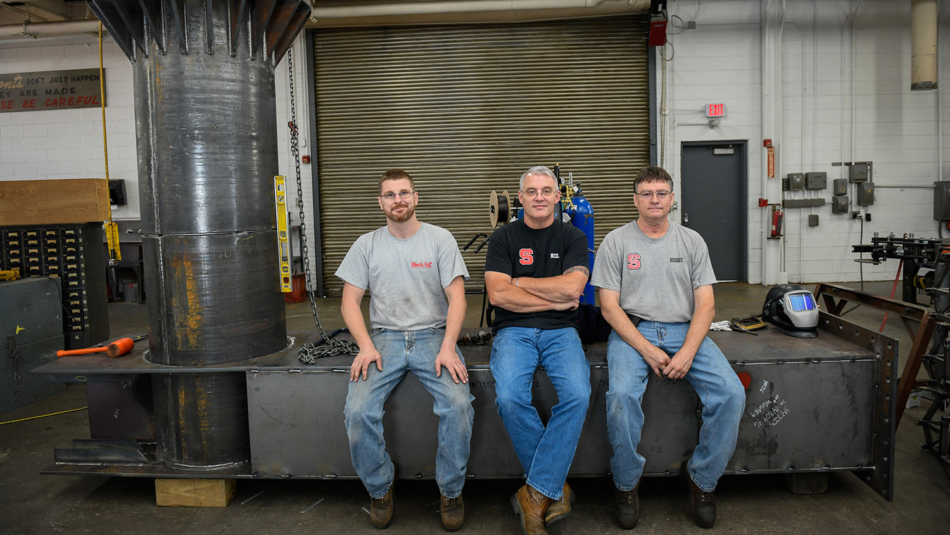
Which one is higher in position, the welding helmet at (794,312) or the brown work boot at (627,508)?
the welding helmet at (794,312)

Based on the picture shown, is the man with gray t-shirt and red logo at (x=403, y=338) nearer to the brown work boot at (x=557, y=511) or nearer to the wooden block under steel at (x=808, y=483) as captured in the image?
the brown work boot at (x=557, y=511)

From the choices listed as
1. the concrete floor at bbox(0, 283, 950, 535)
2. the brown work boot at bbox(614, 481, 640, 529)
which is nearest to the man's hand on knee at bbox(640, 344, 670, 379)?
the brown work boot at bbox(614, 481, 640, 529)

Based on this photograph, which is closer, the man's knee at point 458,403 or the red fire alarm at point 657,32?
the man's knee at point 458,403

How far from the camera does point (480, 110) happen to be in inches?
308

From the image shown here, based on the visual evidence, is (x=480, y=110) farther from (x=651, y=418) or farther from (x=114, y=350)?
(x=651, y=418)

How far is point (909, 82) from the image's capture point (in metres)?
7.66

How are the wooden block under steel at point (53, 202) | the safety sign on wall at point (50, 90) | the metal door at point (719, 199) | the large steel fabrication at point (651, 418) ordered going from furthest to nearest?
1. the safety sign on wall at point (50, 90)
2. the metal door at point (719, 199)
3. the wooden block under steel at point (53, 202)
4. the large steel fabrication at point (651, 418)

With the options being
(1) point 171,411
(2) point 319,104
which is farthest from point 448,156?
(1) point 171,411

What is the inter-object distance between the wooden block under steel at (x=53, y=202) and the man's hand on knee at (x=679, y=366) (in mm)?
4810

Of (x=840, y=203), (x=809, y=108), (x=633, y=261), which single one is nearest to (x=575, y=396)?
(x=633, y=261)

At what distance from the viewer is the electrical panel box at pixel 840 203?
7676 mm

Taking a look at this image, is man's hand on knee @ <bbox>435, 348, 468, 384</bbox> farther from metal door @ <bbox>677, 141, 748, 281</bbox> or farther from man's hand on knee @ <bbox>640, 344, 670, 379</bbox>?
metal door @ <bbox>677, 141, 748, 281</bbox>

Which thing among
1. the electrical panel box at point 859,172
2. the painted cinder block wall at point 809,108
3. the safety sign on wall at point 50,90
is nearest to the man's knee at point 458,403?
the painted cinder block wall at point 809,108

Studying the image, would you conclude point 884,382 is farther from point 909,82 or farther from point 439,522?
point 909,82
